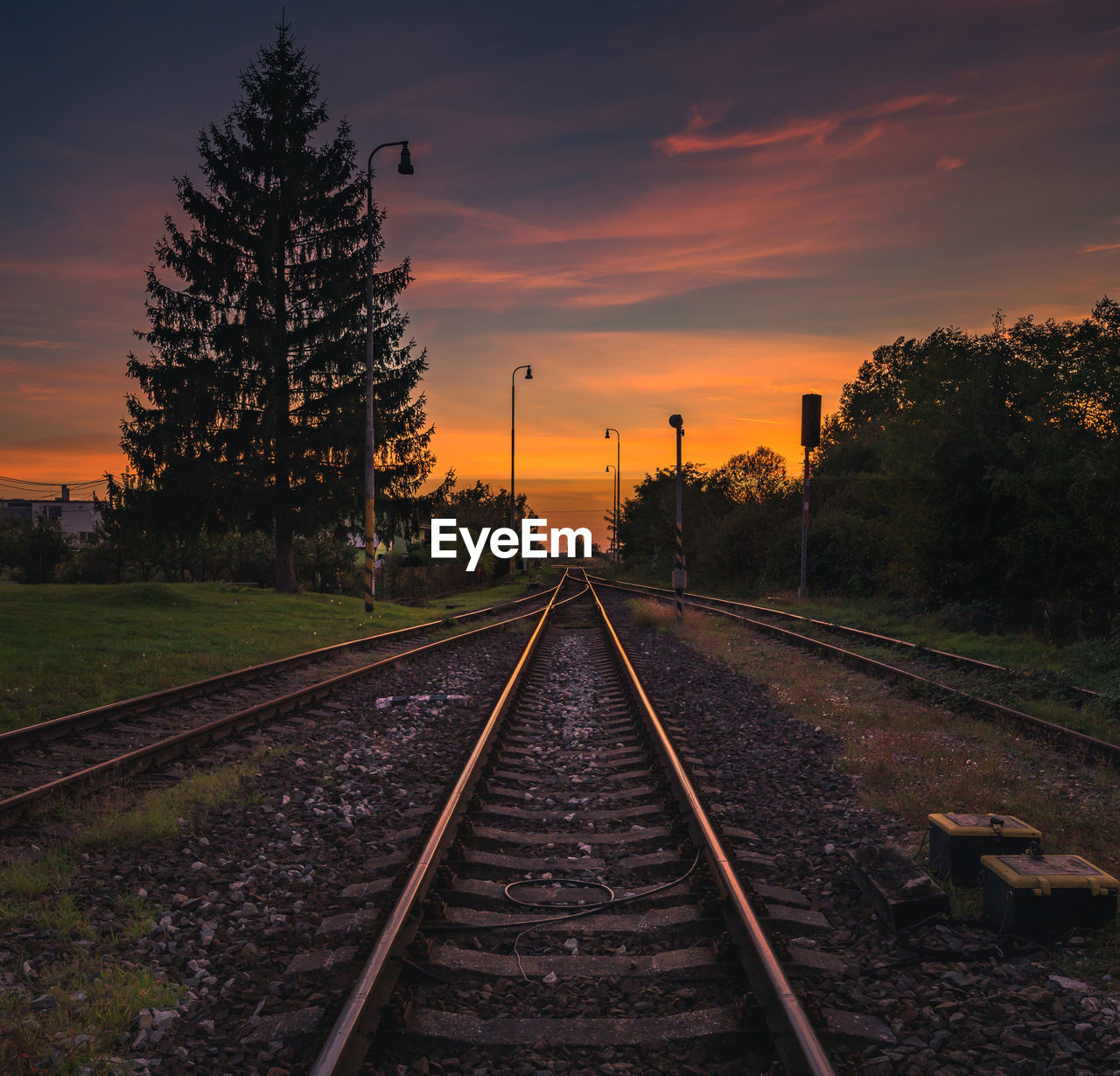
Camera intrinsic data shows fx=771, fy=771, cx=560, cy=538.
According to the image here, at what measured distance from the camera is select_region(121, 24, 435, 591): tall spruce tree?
23.1 metres

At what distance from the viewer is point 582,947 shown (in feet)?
12.7

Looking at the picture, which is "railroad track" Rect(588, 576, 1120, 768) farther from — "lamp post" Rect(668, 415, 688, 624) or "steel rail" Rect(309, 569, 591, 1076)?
"steel rail" Rect(309, 569, 591, 1076)

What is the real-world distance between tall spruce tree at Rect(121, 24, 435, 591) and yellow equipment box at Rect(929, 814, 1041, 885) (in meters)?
21.5

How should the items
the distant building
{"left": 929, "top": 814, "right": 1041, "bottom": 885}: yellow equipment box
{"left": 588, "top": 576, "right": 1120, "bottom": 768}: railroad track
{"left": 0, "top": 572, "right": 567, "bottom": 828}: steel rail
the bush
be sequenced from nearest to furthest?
{"left": 929, "top": 814, "right": 1041, "bottom": 885}: yellow equipment box → {"left": 0, "top": 572, "right": 567, "bottom": 828}: steel rail → {"left": 588, "top": 576, "right": 1120, "bottom": 768}: railroad track → the bush → the distant building

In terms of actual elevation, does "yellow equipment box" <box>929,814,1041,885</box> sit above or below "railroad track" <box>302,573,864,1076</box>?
above

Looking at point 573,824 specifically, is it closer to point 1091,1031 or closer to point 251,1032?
point 251,1032

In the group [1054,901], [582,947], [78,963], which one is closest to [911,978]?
[1054,901]

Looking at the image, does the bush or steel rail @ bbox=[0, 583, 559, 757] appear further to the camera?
the bush

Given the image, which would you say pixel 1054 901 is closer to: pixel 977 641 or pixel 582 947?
pixel 582 947

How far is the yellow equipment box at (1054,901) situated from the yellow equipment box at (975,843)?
543 millimetres

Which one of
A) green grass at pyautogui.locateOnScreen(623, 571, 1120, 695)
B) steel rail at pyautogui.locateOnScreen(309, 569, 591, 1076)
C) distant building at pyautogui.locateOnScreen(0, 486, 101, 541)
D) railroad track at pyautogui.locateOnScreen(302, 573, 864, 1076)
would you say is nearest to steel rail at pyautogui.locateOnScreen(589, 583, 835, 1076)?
railroad track at pyautogui.locateOnScreen(302, 573, 864, 1076)

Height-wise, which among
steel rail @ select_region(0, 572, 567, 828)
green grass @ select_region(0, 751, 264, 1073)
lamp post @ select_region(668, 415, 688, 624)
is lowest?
green grass @ select_region(0, 751, 264, 1073)

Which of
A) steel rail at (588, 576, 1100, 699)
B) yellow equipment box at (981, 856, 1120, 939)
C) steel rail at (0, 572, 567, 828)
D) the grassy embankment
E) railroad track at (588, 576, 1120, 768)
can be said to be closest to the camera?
yellow equipment box at (981, 856, 1120, 939)

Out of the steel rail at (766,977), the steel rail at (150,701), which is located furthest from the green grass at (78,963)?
the steel rail at (766,977)
